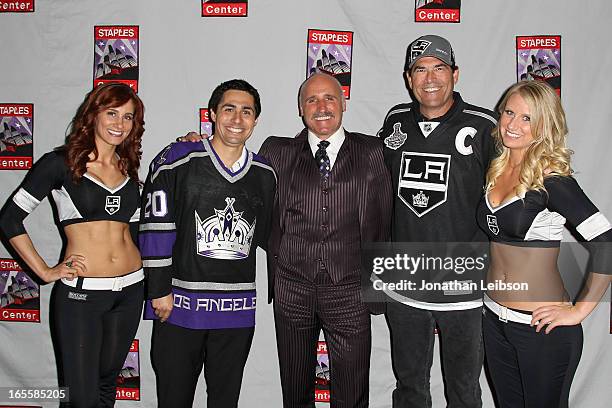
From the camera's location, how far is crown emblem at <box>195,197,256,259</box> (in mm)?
2455

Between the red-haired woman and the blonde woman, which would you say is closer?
the blonde woman

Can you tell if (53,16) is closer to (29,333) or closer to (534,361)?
(29,333)

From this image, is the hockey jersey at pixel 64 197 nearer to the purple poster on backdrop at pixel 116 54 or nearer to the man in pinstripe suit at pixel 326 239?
the man in pinstripe suit at pixel 326 239

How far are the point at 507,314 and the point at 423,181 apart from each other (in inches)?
29.7

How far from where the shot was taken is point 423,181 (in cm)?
261

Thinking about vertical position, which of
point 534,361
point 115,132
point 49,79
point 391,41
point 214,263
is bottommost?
point 534,361

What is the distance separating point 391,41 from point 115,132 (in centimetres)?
179

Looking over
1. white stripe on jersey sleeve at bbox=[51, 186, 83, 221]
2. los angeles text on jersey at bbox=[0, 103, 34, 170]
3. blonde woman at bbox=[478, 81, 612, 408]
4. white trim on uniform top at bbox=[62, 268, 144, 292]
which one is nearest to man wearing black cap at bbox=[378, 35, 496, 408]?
blonde woman at bbox=[478, 81, 612, 408]

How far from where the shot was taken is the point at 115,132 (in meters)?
2.61

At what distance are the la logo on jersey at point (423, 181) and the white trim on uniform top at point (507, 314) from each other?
0.56m

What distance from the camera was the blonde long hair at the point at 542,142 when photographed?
2127mm

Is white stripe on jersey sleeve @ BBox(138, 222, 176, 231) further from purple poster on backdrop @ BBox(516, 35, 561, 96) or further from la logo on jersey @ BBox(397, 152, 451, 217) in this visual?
purple poster on backdrop @ BBox(516, 35, 561, 96)

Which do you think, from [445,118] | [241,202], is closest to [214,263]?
[241,202]

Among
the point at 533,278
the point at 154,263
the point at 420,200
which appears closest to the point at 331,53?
the point at 420,200
